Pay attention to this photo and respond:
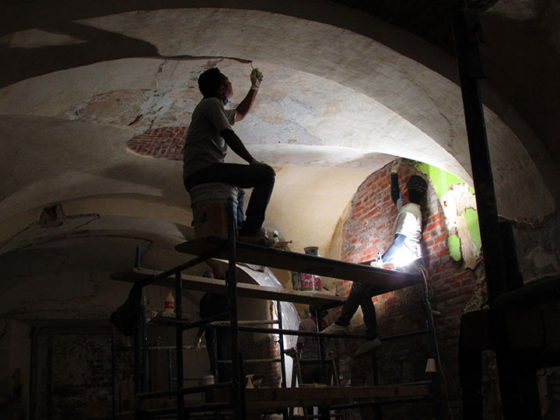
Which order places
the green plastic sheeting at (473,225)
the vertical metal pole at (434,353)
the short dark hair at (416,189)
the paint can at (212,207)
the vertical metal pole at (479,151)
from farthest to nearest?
the short dark hair at (416,189) → the green plastic sheeting at (473,225) → the vertical metal pole at (434,353) → the paint can at (212,207) → the vertical metal pole at (479,151)

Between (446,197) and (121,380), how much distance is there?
295 inches

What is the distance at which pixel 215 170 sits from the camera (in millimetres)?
3770

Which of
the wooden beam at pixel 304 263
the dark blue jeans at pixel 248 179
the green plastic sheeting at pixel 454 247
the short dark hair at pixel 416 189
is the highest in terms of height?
the short dark hair at pixel 416 189

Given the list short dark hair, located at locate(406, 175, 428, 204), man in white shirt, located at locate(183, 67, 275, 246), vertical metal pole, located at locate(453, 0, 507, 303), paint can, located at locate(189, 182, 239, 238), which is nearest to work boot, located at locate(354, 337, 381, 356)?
short dark hair, located at locate(406, 175, 428, 204)

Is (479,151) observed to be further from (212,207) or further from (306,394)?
(306,394)

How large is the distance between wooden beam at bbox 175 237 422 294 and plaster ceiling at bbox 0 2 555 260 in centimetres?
117

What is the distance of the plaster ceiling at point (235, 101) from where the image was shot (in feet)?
12.6

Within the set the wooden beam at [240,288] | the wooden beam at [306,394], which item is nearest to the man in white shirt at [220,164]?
the wooden beam at [240,288]

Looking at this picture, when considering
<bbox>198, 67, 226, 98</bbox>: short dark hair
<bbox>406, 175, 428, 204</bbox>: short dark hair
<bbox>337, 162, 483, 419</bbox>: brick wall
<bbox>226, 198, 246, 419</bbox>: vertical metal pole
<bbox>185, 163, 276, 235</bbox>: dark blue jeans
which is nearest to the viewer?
<bbox>226, 198, 246, 419</bbox>: vertical metal pole

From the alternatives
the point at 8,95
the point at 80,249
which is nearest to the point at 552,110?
the point at 8,95

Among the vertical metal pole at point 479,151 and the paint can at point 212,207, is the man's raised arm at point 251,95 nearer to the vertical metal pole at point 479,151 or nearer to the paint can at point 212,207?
the paint can at point 212,207

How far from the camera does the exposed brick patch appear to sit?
582 cm

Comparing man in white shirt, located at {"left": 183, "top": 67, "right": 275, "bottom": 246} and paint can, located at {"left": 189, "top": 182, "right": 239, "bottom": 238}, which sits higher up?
man in white shirt, located at {"left": 183, "top": 67, "right": 275, "bottom": 246}

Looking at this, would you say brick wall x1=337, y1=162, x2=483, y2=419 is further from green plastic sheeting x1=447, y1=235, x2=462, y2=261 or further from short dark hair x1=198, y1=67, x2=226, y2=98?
short dark hair x1=198, y1=67, x2=226, y2=98
